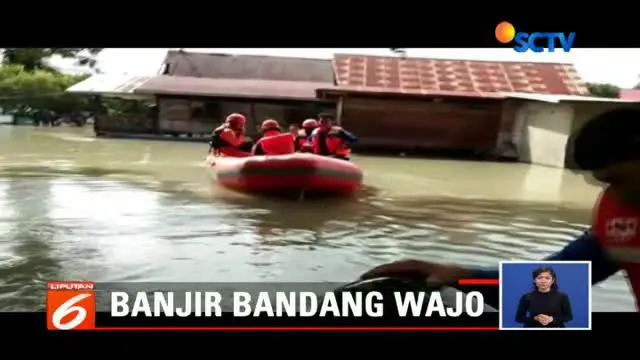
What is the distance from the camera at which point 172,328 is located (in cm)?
179

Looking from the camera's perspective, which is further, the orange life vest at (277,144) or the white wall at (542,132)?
the orange life vest at (277,144)

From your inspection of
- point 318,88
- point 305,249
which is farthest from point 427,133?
point 305,249

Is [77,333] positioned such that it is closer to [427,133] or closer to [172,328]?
[172,328]

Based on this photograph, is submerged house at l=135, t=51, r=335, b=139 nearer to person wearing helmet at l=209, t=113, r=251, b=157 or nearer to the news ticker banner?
person wearing helmet at l=209, t=113, r=251, b=157

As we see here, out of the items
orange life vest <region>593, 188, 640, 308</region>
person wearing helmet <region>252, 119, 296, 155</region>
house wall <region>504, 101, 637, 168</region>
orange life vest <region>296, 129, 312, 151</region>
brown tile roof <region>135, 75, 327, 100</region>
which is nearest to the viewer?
orange life vest <region>593, 188, 640, 308</region>

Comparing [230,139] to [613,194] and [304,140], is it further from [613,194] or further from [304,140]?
[613,194]

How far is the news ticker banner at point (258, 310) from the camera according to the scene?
1.77 meters

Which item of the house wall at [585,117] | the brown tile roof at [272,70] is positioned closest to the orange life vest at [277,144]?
the brown tile roof at [272,70]

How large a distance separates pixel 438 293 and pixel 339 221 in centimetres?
213

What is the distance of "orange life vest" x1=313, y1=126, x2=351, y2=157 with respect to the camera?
4.82m

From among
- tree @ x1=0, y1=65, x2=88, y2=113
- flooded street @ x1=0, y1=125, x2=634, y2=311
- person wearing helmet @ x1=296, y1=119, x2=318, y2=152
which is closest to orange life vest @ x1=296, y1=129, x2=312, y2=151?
person wearing helmet @ x1=296, y1=119, x2=318, y2=152

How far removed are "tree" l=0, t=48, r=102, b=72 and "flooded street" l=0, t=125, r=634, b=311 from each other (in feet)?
1.35

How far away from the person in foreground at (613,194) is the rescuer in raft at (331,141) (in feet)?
11.3

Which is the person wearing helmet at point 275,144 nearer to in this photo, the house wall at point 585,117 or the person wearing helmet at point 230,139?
the person wearing helmet at point 230,139
